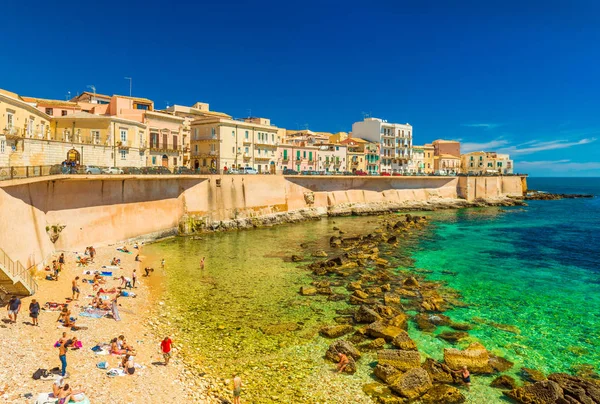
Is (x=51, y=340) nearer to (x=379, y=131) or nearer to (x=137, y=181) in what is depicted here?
(x=137, y=181)

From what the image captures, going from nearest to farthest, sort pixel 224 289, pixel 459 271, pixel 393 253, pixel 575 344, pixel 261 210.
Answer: pixel 575 344, pixel 224 289, pixel 459 271, pixel 393 253, pixel 261 210

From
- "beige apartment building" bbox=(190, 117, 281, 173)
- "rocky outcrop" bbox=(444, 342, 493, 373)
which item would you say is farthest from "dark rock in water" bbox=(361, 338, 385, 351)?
"beige apartment building" bbox=(190, 117, 281, 173)

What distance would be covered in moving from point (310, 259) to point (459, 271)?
32.9 feet

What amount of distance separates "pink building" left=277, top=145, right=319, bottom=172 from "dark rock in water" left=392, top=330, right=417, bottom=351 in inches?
1811

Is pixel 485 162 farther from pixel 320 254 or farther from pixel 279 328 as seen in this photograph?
pixel 279 328

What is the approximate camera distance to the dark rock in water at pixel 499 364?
523 inches

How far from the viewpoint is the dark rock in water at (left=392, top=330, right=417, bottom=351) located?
14305 mm

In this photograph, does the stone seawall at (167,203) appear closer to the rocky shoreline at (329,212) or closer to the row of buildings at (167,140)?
the rocky shoreline at (329,212)

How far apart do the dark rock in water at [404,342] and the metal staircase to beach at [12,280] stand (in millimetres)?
15012

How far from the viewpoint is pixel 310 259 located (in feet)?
93.9

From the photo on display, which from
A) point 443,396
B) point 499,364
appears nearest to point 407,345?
point 443,396

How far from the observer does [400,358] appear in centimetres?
1343

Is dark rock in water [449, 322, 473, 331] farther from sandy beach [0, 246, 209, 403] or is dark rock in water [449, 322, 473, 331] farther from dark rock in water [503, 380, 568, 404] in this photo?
sandy beach [0, 246, 209, 403]

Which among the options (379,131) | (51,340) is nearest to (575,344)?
(51,340)
